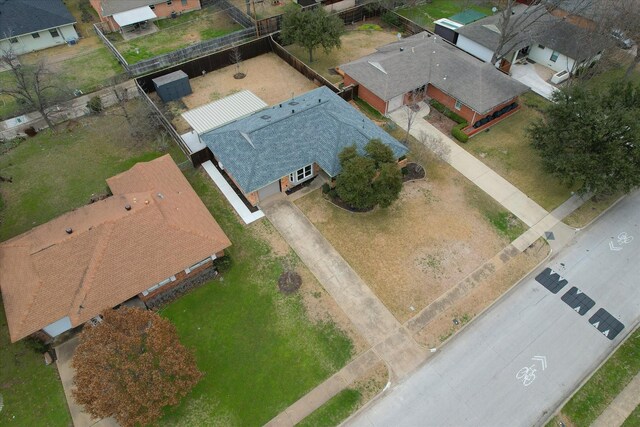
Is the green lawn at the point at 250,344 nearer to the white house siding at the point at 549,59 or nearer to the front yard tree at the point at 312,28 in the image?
the front yard tree at the point at 312,28

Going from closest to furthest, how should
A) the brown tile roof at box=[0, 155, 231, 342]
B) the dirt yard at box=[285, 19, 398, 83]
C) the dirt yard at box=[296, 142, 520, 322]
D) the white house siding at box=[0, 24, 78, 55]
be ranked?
the brown tile roof at box=[0, 155, 231, 342] → the dirt yard at box=[296, 142, 520, 322] → the dirt yard at box=[285, 19, 398, 83] → the white house siding at box=[0, 24, 78, 55]

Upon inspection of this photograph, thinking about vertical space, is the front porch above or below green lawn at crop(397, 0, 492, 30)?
below

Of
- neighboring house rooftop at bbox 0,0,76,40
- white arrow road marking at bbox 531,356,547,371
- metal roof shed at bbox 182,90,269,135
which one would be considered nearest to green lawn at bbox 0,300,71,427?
metal roof shed at bbox 182,90,269,135

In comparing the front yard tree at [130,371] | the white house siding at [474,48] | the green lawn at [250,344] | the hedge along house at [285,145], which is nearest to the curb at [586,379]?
the green lawn at [250,344]

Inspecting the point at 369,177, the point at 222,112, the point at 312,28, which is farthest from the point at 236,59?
the point at 369,177

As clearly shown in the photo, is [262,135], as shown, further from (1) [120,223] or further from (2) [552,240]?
(2) [552,240]

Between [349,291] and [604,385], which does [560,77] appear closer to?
[604,385]

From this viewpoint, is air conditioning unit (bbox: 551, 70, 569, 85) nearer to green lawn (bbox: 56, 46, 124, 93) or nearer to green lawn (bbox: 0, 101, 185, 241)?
green lawn (bbox: 0, 101, 185, 241)
